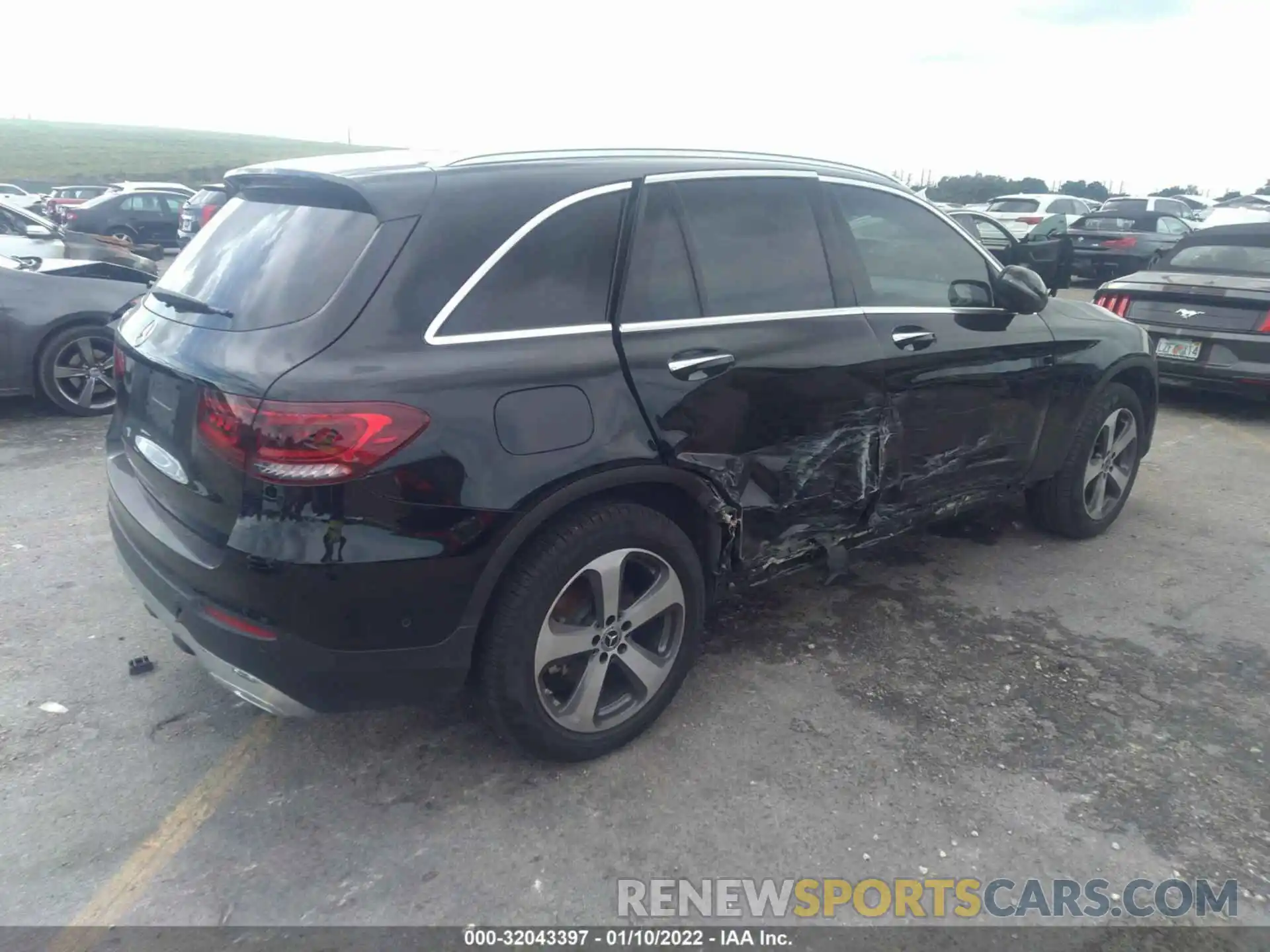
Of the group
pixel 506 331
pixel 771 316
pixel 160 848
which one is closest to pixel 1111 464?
pixel 771 316

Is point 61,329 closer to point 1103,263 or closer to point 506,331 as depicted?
point 506,331

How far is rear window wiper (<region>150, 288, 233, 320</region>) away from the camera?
267 centimetres

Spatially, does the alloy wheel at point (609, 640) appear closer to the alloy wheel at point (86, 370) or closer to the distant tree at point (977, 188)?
the alloy wheel at point (86, 370)

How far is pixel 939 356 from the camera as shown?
3.76m

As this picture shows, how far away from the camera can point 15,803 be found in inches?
108

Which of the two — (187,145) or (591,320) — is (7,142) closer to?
(187,145)

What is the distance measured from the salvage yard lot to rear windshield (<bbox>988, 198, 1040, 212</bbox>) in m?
17.5

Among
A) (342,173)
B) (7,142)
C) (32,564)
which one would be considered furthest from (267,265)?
(7,142)

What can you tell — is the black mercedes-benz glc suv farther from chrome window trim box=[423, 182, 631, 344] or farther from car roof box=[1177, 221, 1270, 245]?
car roof box=[1177, 221, 1270, 245]

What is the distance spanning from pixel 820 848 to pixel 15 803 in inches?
91.7

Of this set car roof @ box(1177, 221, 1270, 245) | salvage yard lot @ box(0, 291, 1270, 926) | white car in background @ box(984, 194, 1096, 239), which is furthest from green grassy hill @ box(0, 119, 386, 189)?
salvage yard lot @ box(0, 291, 1270, 926)

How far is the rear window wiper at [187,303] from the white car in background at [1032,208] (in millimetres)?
18492

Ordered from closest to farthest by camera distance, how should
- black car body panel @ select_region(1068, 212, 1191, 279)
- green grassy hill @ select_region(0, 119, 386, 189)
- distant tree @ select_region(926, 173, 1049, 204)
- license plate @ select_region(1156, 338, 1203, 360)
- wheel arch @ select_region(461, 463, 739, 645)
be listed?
wheel arch @ select_region(461, 463, 739, 645) < license plate @ select_region(1156, 338, 1203, 360) < black car body panel @ select_region(1068, 212, 1191, 279) < distant tree @ select_region(926, 173, 1049, 204) < green grassy hill @ select_region(0, 119, 386, 189)

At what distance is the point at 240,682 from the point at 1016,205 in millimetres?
20798
